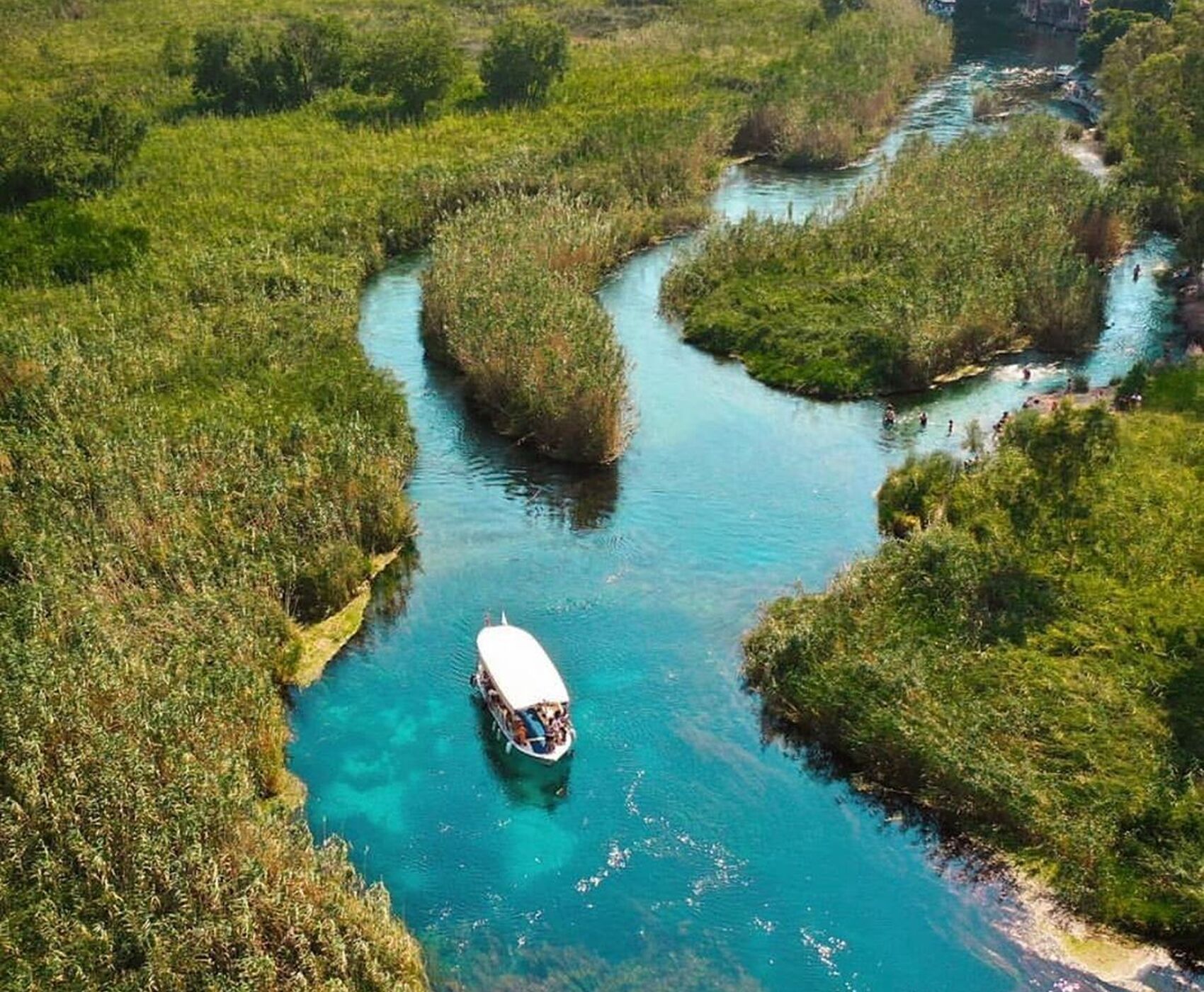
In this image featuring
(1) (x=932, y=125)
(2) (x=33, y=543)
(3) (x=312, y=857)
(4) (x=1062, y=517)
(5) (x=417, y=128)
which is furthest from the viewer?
(1) (x=932, y=125)

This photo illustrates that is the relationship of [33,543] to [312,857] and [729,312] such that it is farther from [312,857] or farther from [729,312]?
[729,312]

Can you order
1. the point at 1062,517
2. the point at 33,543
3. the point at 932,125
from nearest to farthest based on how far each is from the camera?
the point at 33,543 < the point at 1062,517 < the point at 932,125

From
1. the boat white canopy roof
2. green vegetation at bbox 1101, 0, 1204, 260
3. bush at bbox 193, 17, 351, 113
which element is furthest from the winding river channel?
bush at bbox 193, 17, 351, 113

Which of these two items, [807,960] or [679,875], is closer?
[807,960]

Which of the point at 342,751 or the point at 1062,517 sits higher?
the point at 1062,517

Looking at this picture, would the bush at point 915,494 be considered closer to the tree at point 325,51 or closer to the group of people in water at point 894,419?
the group of people in water at point 894,419

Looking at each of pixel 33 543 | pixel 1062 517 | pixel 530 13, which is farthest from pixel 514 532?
pixel 530 13
